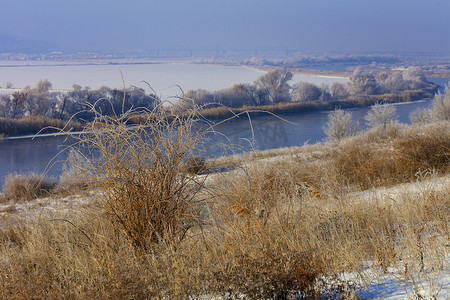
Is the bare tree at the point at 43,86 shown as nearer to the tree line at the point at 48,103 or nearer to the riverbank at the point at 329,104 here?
the tree line at the point at 48,103

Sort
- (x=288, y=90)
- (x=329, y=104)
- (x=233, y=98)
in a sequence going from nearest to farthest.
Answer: (x=233, y=98) < (x=329, y=104) < (x=288, y=90)

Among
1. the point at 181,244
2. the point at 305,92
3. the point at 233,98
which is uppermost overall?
the point at 181,244

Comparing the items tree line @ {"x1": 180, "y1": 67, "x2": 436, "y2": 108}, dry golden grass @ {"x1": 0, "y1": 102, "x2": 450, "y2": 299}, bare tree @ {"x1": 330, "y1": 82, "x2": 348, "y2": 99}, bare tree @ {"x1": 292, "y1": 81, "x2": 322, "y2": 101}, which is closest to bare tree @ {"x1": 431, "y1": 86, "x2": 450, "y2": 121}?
tree line @ {"x1": 180, "y1": 67, "x2": 436, "y2": 108}

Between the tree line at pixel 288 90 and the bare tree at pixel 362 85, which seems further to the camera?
the bare tree at pixel 362 85

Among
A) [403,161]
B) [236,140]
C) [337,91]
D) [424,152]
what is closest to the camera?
[424,152]

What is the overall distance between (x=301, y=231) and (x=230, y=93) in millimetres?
31904

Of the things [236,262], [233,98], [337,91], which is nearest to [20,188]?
[236,262]

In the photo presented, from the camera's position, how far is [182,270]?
214cm

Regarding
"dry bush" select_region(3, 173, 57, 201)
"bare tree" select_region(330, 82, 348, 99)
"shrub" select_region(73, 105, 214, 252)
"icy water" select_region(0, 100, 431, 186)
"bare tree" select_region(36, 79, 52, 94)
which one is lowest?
"icy water" select_region(0, 100, 431, 186)

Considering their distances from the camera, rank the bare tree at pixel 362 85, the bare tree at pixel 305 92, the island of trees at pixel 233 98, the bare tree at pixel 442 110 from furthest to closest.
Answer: the bare tree at pixel 362 85 → the bare tree at pixel 305 92 → the island of trees at pixel 233 98 → the bare tree at pixel 442 110

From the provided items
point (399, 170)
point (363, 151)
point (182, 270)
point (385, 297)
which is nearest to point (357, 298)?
point (385, 297)

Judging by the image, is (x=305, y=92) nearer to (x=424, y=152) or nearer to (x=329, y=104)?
(x=329, y=104)

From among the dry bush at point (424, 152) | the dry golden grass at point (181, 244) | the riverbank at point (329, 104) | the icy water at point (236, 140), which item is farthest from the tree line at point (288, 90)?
the dry golden grass at point (181, 244)

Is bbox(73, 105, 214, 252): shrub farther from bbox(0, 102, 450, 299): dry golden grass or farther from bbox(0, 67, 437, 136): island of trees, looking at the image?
bbox(0, 67, 437, 136): island of trees
